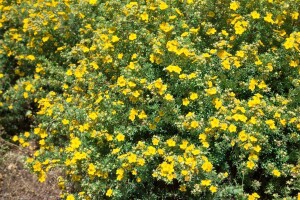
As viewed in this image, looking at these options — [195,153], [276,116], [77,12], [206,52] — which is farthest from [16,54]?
[276,116]

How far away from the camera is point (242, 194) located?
3.66 meters

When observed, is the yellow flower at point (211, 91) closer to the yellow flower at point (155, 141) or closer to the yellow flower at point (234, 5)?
the yellow flower at point (155, 141)

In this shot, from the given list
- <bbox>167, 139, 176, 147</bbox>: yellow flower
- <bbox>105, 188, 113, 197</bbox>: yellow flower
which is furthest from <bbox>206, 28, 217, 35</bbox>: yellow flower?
<bbox>105, 188, 113, 197</bbox>: yellow flower

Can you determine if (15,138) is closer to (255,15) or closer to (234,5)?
(234,5)

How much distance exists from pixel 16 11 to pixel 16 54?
60cm

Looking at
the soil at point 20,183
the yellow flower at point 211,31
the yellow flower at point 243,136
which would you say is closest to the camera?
the yellow flower at point 243,136

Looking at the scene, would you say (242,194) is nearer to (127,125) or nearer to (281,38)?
(127,125)

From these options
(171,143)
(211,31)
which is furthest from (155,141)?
(211,31)

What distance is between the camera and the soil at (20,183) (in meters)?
4.72

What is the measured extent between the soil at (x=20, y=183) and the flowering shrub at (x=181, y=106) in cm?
43

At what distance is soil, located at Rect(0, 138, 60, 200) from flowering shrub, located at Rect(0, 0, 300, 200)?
434mm

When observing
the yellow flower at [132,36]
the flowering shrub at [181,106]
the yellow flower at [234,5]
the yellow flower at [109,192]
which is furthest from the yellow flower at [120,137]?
the yellow flower at [234,5]

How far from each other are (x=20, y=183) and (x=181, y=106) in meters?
2.01

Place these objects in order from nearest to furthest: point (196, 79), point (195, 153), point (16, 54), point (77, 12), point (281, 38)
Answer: point (195, 153) < point (196, 79) < point (281, 38) < point (77, 12) < point (16, 54)
